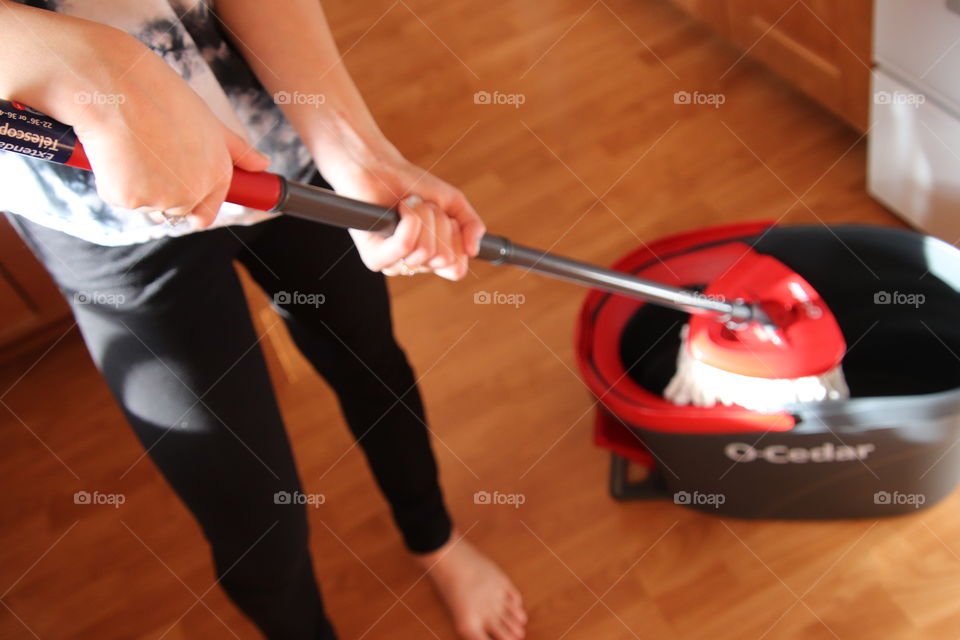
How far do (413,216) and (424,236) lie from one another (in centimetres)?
2

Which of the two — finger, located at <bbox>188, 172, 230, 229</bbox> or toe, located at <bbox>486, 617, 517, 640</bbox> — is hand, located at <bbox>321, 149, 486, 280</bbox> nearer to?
finger, located at <bbox>188, 172, 230, 229</bbox>

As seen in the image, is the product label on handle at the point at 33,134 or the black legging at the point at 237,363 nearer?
the product label on handle at the point at 33,134

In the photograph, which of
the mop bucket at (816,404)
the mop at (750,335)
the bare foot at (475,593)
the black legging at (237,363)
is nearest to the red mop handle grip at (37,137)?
the black legging at (237,363)

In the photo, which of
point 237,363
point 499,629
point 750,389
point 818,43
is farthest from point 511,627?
point 818,43

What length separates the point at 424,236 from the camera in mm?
690

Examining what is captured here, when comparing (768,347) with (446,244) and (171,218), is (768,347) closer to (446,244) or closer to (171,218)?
(446,244)

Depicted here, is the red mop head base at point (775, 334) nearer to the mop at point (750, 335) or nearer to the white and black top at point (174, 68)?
the mop at point (750, 335)

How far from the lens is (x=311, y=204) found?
0.61m

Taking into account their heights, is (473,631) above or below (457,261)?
below

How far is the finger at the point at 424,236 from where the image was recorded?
2.26 ft

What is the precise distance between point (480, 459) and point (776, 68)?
2.52ft

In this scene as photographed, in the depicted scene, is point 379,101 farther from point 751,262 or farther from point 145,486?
point 751,262

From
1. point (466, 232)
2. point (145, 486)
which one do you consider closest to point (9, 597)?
point (145, 486)

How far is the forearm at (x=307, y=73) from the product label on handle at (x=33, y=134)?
0.64 ft
